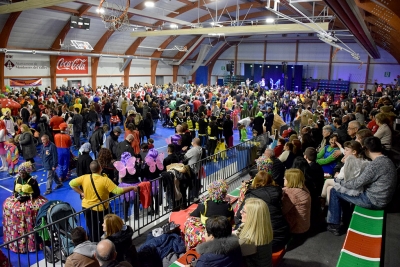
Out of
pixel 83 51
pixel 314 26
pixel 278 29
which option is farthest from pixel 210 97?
pixel 83 51

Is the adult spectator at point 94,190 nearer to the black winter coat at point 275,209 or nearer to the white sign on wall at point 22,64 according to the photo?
the black winter coat at point 275,209

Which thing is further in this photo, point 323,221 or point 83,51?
point 83,51

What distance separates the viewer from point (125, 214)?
182 inches

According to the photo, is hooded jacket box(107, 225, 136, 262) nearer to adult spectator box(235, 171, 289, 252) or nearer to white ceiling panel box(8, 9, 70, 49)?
adult spectator box(235, 171, 289, 252)

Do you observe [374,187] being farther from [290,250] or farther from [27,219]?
[27,219]

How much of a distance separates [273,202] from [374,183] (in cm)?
139

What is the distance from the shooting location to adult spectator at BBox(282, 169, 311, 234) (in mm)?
3871

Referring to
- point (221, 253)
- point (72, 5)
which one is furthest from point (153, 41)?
point (221, 253)

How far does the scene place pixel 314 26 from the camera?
11.7 m

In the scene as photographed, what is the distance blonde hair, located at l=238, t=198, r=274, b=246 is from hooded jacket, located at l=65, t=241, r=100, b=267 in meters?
1.39

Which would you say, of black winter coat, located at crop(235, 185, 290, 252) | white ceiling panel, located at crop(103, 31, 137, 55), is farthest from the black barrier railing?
white ceiling panel, located at crop(103, 31, 137, 55)

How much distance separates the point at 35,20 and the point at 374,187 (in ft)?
62.9

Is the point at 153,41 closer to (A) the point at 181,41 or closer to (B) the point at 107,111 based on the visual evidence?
(A) the point at 181,41

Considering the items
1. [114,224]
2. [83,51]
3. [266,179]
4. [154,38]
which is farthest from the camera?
[154,38]
